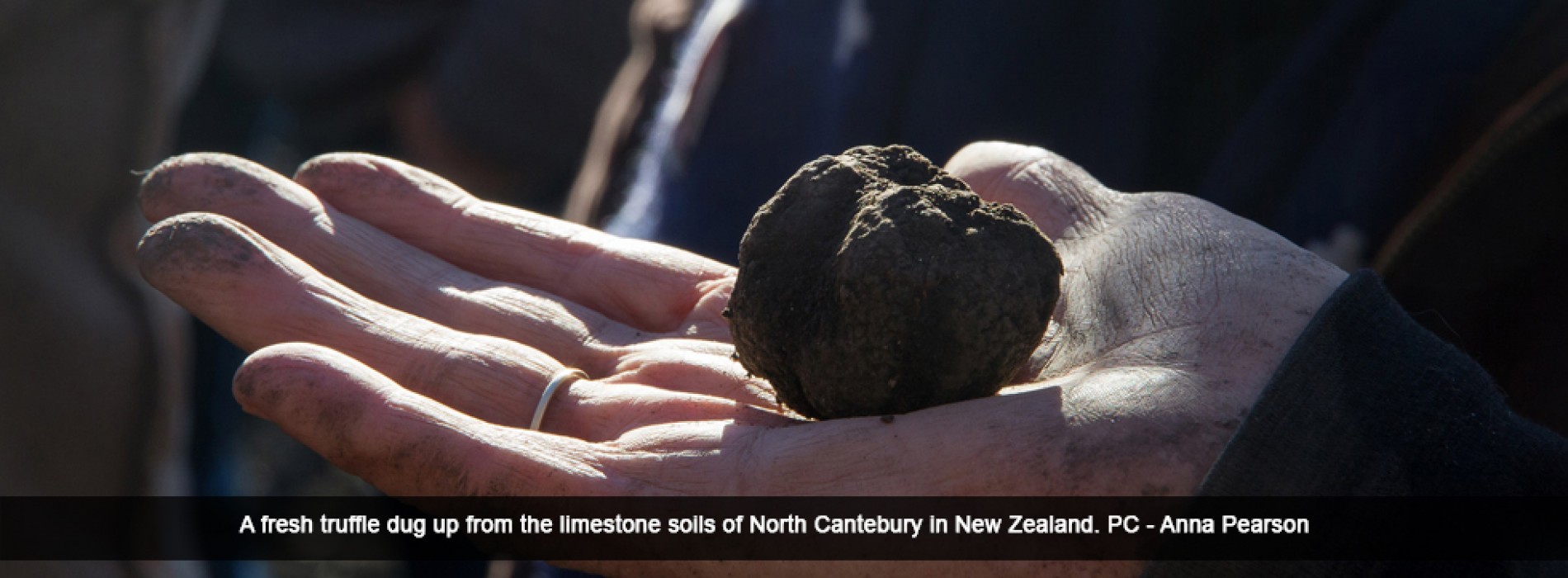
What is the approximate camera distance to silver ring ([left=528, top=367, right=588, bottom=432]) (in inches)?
81.5

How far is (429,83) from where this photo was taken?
460 centimetres

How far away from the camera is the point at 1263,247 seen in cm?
201

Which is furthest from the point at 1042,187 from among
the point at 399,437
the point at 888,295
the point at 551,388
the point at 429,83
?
the point at 429,83

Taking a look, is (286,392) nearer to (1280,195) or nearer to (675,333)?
(675,333)

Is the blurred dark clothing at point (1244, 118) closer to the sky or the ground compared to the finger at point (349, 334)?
closer to the sky

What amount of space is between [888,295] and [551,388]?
730mm

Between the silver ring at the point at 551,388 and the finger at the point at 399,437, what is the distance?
22 cm

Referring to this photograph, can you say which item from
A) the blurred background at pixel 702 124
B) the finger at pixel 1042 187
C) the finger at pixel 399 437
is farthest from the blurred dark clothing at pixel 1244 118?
the finger at pixel 399 437

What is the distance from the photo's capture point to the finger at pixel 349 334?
211 centimetres

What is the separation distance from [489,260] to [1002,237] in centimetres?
135

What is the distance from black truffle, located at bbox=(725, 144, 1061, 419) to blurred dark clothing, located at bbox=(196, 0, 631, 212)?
9.03ft

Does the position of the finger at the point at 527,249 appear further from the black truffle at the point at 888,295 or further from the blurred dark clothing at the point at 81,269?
the blurred dark clothing at the point at 81,269
